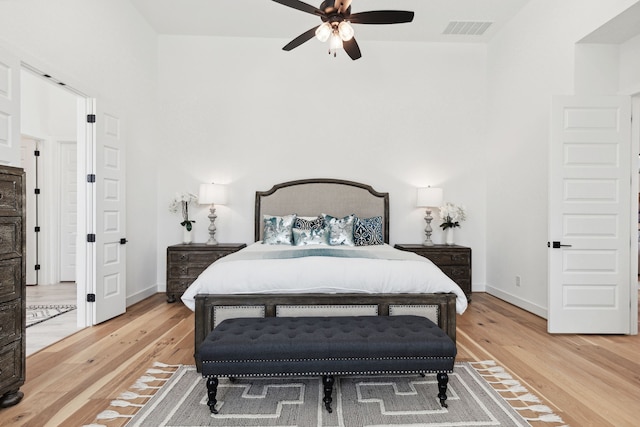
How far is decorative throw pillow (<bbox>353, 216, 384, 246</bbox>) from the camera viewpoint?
4.66 m

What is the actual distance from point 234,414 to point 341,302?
3.31 ft

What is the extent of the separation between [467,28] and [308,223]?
3353 millimetres

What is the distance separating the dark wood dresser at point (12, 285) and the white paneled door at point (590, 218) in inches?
163

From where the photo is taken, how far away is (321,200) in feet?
17.0

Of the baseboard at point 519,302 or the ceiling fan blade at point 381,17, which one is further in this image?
the baseboard at point 519,302

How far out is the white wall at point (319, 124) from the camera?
5.31 meters

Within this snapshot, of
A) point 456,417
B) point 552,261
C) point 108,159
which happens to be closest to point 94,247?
point 108,159

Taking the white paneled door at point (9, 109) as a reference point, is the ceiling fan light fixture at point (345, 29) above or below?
above

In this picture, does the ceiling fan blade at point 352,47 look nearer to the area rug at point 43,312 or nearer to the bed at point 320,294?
the bed at point 320,294

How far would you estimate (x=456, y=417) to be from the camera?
81.0 inches

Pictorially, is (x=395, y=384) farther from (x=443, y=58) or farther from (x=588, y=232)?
(x=443, y=58)

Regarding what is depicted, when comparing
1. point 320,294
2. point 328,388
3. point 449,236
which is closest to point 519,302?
point 449,236

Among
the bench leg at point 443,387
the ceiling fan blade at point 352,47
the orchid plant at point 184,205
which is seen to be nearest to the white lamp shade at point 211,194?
the orchid plant at point 184,205

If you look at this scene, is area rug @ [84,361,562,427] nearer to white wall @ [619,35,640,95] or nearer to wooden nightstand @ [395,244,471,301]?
wooden nightstand @ [395,244,471,301]
